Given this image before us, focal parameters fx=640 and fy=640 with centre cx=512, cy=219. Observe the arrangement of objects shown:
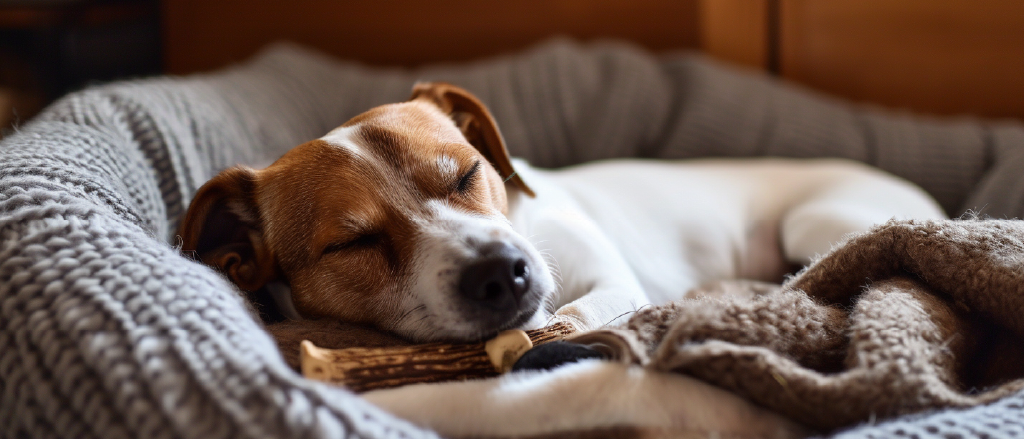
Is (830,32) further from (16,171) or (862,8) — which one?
(16,171)

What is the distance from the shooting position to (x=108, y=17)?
281cm

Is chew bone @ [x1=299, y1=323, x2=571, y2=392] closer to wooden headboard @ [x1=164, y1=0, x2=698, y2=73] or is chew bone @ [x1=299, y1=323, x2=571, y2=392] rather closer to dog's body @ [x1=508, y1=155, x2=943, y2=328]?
dog's body @ [x1=508, y1=155, x2=943, y2=328]

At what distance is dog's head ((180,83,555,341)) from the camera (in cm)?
106

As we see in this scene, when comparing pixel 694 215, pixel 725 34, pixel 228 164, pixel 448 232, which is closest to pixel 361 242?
pixel 448 232

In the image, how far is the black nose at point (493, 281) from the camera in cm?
103

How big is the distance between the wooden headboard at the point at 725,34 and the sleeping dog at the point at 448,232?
3.48 feet

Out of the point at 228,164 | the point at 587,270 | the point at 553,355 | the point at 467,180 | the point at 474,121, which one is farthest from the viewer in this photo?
the point at 228,164

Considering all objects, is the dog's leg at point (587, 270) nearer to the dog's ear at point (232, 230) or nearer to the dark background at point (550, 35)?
the dog's ear at point (232, 230)

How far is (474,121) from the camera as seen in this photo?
1617 mm

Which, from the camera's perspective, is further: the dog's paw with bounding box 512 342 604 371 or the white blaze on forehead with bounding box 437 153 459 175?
the white blaze on forehead with bounding box 437 153 459 175

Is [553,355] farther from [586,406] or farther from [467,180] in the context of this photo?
[467,180]

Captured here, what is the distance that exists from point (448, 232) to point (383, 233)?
14cm

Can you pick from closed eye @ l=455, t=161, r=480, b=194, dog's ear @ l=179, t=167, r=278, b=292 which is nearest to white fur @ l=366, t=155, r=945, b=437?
closed eye @ l=455, t=161, r=480, b=194

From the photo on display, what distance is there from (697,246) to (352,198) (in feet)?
3.71
